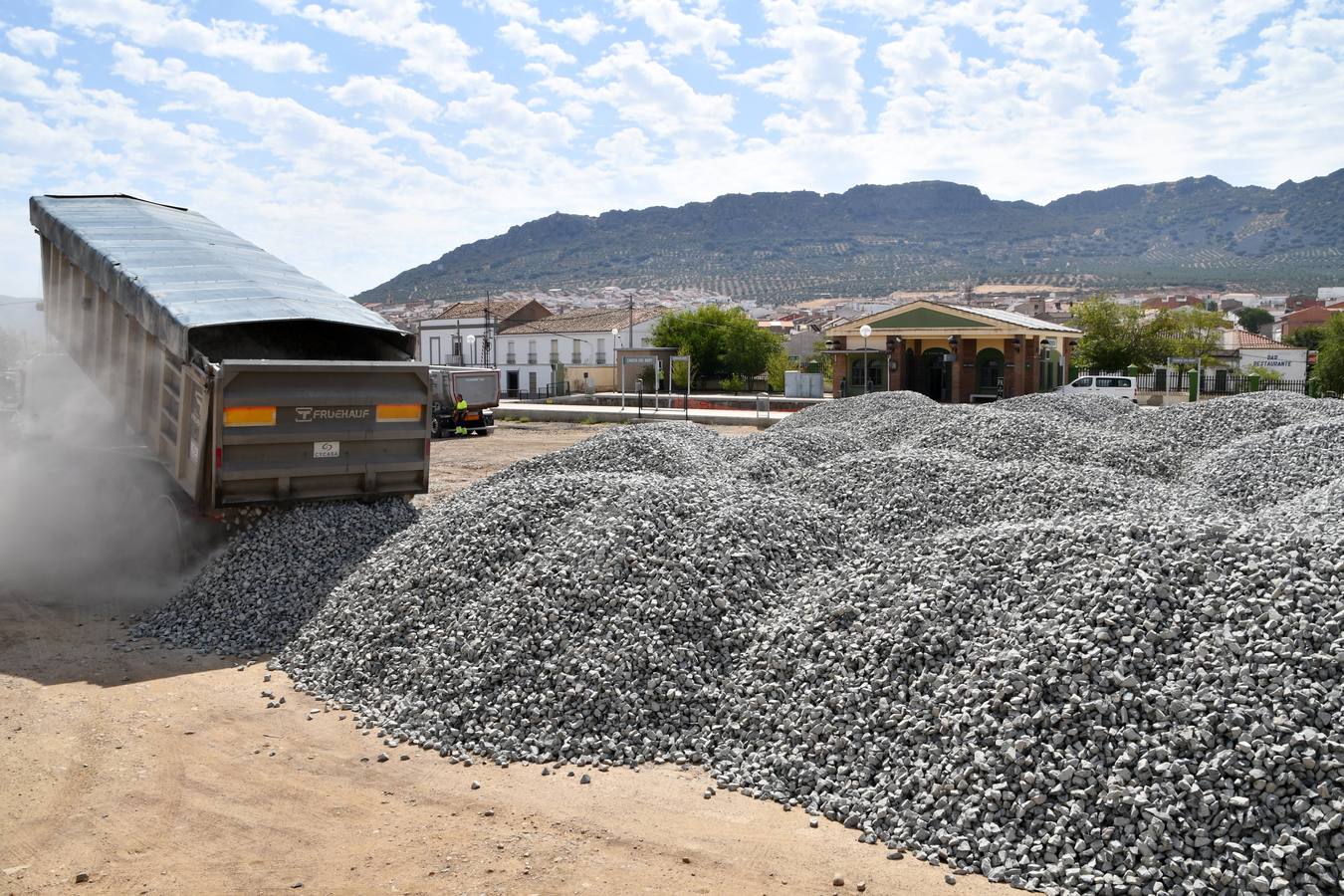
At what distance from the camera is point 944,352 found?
45531 mm

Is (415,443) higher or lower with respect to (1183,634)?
higher

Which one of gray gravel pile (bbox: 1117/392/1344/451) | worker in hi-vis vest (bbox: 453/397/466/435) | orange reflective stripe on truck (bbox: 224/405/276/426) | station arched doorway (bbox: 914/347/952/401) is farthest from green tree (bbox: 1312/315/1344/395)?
orange reflective stripe on truck (bbox: 224/405/276/426)

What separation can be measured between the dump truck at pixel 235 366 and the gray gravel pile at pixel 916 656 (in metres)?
0.76

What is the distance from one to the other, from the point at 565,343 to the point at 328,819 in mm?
66818

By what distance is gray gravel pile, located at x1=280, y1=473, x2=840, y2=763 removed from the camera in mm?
6922

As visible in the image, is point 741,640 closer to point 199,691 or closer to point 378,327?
point 199,691

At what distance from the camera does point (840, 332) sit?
4684cm

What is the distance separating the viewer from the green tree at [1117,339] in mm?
53094

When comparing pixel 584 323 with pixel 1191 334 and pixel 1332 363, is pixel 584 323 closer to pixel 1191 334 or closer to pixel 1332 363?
pixel 1191 334

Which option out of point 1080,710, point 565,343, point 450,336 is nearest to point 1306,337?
point 565,343

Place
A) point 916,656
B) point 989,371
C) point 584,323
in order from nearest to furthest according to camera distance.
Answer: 1. point 916,656
2. point 989,371
3. point 584,323

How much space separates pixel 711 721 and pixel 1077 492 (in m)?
5.77

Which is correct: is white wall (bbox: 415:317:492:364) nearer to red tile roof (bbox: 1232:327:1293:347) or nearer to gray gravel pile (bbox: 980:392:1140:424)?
red tile roof (bbox: 1232:327:1293:347)

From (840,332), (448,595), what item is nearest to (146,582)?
(448,595)
